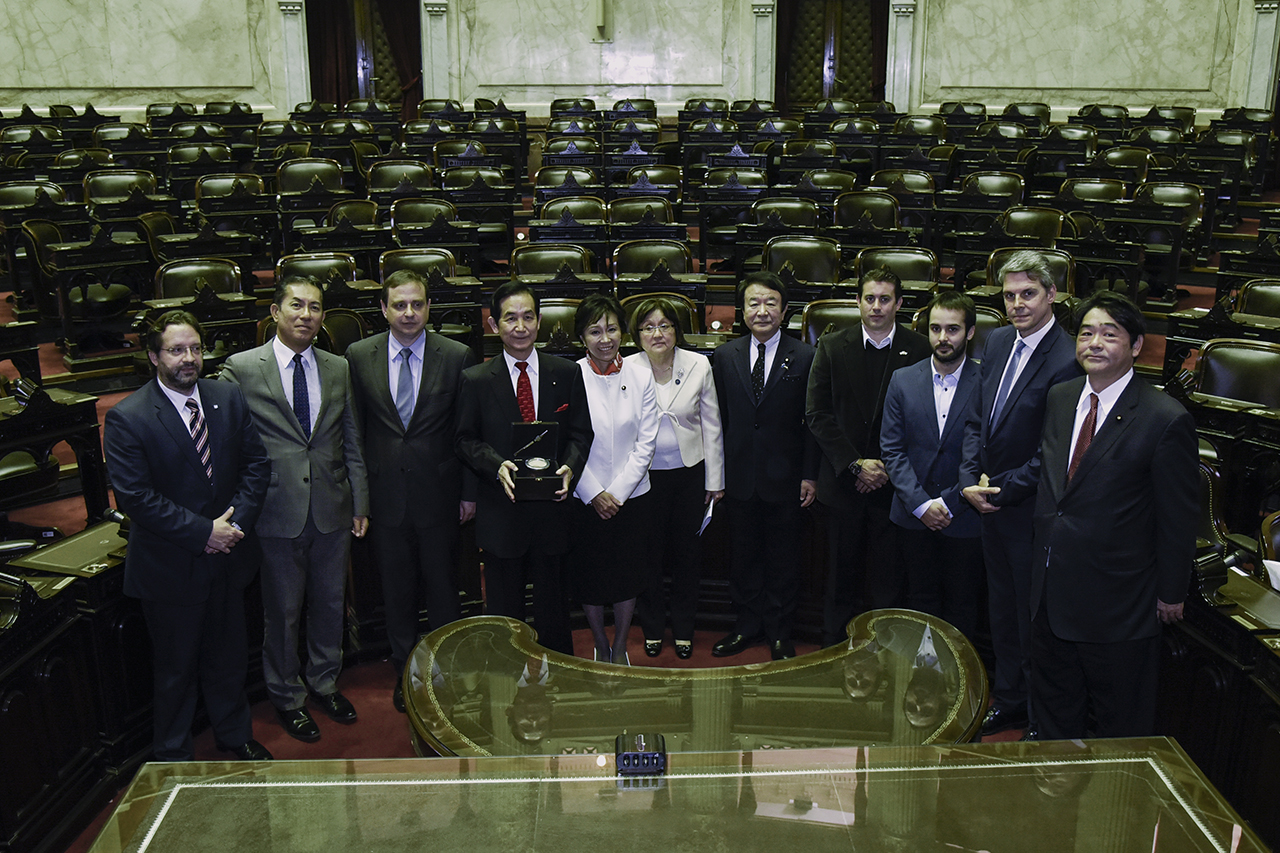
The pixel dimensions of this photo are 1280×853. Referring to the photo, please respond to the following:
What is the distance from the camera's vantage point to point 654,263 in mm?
6535

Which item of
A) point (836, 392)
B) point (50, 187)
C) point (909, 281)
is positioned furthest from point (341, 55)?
point (836, 392)

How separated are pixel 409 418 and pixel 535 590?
73cm

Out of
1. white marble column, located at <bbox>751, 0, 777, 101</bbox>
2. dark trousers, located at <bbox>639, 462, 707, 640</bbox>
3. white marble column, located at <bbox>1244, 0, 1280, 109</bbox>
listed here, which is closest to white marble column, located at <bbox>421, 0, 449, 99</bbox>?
white marble column, located at <bbox>751, 0, 777, 101</bbox>

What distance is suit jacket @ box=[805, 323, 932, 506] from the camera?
12.6ft

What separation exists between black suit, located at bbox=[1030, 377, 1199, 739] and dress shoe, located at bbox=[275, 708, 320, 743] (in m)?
2.41

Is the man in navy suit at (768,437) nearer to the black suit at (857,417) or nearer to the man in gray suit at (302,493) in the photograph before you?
the black suit at (857,417)

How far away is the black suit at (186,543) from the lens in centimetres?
305

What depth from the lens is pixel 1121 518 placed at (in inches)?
115

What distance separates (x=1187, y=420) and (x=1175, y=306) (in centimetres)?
560

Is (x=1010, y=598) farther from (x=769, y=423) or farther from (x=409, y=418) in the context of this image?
(x=409, y=418)

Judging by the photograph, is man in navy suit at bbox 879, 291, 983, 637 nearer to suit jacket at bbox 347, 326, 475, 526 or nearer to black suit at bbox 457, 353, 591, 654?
black suit at bbox 457, 353, 591, 654

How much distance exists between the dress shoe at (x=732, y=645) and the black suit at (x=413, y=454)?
115cm

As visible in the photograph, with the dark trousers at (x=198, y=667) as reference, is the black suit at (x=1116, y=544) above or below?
above

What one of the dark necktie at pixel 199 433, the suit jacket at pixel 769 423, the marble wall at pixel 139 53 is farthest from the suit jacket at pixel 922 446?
the marble wall at pixel 139 53
